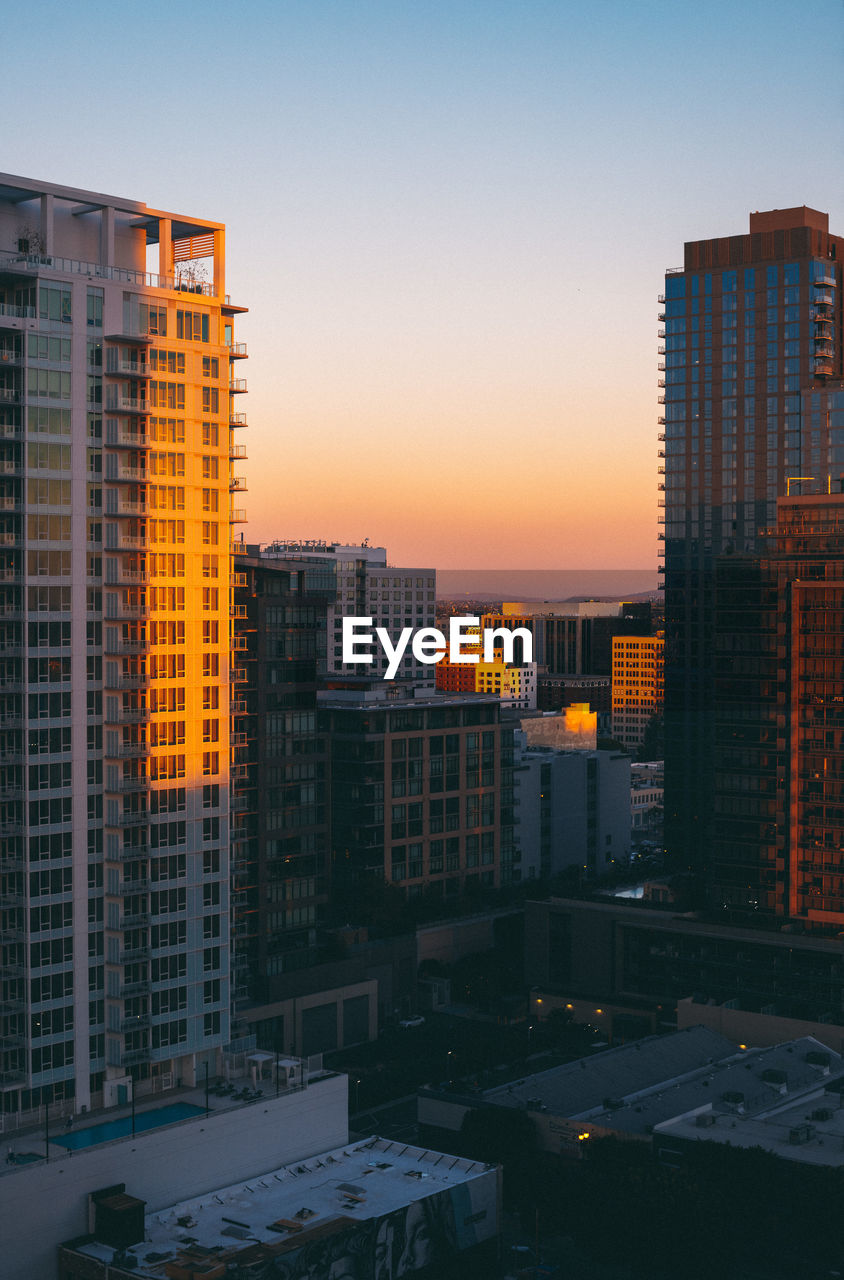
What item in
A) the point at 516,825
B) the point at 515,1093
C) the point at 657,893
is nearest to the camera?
the point at 515,1093

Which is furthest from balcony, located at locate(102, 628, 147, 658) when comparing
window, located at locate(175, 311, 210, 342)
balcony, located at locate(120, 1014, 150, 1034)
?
balcony, located at locate(120, 1014, 150, 1034)

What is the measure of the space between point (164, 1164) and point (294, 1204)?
7587mm

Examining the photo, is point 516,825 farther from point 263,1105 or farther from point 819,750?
point 263,1105

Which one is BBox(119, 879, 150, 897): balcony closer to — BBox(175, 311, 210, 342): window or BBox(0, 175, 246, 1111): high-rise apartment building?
BBox(0, 175, 246, 1111): high-rise apartment building

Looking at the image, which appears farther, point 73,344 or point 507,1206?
point 507,1206

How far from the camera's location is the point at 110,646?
96.8 metres

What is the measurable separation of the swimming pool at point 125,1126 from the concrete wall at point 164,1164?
1.43 m

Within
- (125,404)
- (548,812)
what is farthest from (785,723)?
(125,404)

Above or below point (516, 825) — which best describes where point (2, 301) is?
above

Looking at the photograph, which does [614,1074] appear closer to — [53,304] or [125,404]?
[125,404]

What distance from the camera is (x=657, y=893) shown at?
6486 inches

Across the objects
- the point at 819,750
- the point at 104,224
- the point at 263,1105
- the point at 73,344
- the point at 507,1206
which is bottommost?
the point at 507,1206

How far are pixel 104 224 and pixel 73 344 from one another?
8.59 meters

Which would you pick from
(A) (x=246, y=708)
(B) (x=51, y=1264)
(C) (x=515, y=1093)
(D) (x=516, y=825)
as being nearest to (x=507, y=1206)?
(C) (x=515, y=1093)
